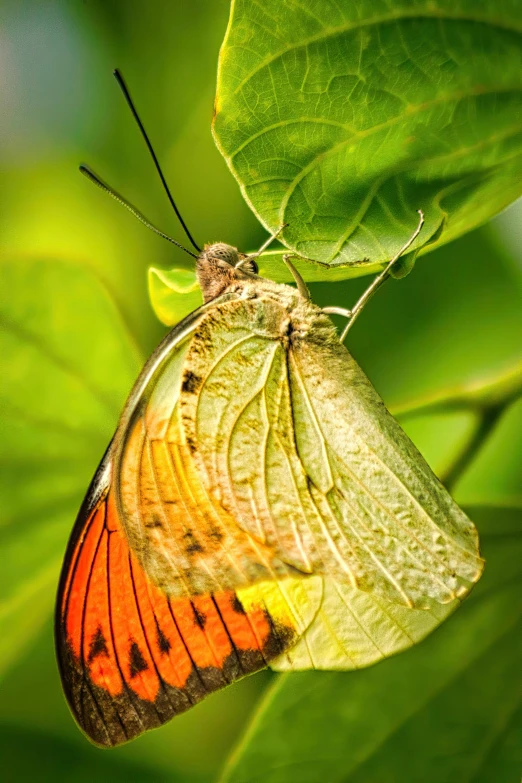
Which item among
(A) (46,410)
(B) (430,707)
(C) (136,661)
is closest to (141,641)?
(C) (136,661)

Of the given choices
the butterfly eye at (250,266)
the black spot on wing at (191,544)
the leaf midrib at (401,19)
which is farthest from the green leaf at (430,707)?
the leaf midrib at (401,19)

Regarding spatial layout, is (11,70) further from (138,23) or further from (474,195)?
(474,195)

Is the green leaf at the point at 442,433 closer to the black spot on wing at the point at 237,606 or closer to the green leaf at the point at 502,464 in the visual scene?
the green leaf at the point at 502,464

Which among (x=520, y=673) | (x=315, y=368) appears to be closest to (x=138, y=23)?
(x=315, y=368)

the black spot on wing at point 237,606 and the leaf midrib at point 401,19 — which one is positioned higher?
the leaf midrib at point 401,19

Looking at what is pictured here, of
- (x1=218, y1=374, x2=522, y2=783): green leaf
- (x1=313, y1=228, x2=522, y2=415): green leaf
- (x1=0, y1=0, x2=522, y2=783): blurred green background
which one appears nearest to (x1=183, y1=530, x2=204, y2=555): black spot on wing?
(x1=218, y1=374, x2=522, y2=783): green leaf

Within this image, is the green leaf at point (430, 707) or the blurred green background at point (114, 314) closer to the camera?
the green leaf at point (430, 707)
